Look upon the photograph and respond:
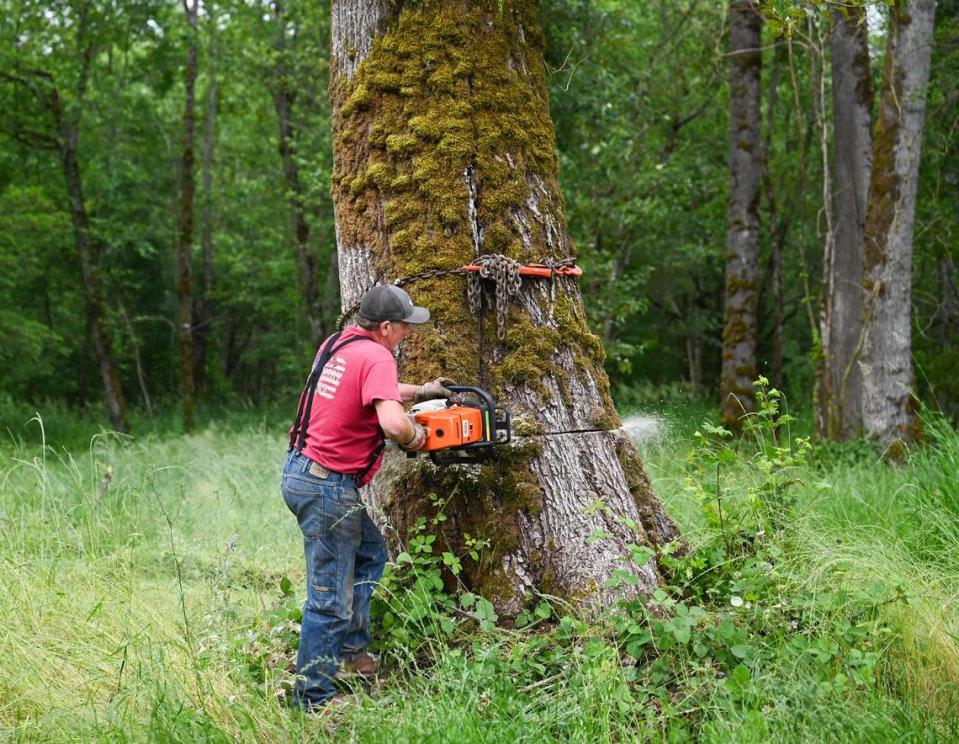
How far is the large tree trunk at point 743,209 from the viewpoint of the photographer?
12.5 metres

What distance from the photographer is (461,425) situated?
153 inches

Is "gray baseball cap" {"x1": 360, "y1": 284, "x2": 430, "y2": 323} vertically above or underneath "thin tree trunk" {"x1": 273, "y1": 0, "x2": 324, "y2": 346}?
underneath

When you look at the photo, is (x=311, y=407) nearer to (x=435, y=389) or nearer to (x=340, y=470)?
(x=340, y=470)

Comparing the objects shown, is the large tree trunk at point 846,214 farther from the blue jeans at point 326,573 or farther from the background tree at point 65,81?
the background tree at point 65,81

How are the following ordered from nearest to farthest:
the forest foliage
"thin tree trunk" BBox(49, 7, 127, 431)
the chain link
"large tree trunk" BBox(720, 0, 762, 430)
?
the chain link < "large tree trunk" BBox(720, 0, 762, 430) < the forest foliage < "thin tree trunk" BBox(49, 7, 127, 431)

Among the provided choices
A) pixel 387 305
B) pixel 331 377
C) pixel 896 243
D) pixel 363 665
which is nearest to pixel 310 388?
pixel 331 377

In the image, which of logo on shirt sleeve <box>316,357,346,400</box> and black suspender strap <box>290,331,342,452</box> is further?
black suspender strap <box>290,331,342,452</box>

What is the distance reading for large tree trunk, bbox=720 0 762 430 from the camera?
41.1 feet

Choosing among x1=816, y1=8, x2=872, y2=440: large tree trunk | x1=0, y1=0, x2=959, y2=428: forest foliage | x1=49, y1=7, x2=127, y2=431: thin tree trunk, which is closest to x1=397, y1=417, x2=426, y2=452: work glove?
x1=0, y1=0, x2=959, y2=428: forest foliage

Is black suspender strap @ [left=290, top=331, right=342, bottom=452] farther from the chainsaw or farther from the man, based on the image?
the chainsaw

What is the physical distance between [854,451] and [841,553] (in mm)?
4321

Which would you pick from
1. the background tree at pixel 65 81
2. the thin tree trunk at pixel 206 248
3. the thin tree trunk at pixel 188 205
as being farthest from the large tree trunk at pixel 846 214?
the thin tree trunk at pixel 206 248

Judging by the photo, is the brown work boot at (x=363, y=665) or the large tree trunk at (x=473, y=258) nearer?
the brown work boot at (x=363, y=665)

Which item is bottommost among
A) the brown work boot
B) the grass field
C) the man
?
the brown work boot
